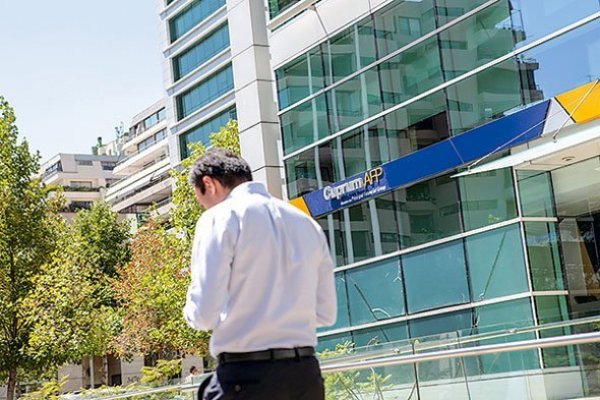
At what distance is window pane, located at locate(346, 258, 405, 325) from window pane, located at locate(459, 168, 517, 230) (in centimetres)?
228

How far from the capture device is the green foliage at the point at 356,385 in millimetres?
9531

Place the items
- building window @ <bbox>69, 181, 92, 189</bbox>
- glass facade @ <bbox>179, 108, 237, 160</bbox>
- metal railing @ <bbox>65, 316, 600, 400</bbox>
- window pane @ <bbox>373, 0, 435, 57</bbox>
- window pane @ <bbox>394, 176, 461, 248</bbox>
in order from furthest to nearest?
building window @ <bbox>69, 181, 92, 189</bbox>
glass facade @ <bbox>179, 108, 237, 160</bbox>
window pane @ <bbox>373, 0, 435, 57</bbox>
window pane @ <bbox>394, 176, 461, 248</bbox>
metal railing @ <bbox>65, 316, 600, 400</bbox>

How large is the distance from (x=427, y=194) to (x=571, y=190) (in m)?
3.13

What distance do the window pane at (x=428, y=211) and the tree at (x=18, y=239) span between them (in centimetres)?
744

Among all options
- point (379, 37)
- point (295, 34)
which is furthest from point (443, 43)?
point (295, 34)

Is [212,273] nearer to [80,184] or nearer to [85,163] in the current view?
[80,184]

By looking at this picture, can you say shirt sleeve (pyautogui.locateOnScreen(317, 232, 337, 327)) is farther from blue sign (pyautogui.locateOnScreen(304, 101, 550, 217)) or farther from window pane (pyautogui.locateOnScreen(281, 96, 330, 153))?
window pane (pyautogui.locateOnScreen(281, 96, 330, 153))

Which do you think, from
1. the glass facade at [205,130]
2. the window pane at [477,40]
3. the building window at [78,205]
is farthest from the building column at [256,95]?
the building window at [78,205]

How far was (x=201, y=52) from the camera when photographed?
45156 mm

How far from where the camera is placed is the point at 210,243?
354cm

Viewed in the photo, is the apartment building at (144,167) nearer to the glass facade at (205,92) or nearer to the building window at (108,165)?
the building window at (108,165)

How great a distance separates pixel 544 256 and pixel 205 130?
28.1 meters

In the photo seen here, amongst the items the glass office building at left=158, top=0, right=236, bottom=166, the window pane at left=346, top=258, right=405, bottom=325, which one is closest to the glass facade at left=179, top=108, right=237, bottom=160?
the glass office building at left=158, top=0, right=236, bottom=166

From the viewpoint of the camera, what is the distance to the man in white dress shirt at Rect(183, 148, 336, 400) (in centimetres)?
353
